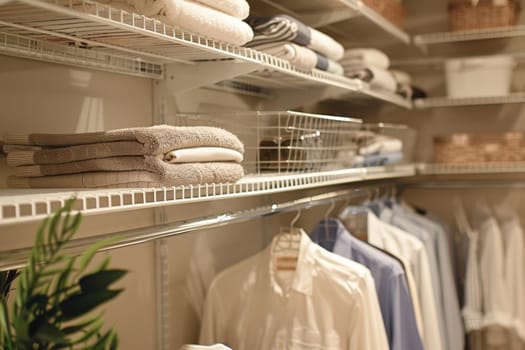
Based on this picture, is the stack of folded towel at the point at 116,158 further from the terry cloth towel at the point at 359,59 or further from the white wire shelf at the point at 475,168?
the white wire shelf at the point at 475,168

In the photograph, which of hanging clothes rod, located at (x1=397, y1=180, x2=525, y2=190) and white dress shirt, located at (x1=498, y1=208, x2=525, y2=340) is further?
hanging clothes rod, located at (x1=397, y1=180, x2=525, y2=190)

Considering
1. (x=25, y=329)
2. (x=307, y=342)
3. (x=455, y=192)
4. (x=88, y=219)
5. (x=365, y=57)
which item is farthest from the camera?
(x=455, y=192)

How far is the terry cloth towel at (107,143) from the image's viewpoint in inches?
44.0

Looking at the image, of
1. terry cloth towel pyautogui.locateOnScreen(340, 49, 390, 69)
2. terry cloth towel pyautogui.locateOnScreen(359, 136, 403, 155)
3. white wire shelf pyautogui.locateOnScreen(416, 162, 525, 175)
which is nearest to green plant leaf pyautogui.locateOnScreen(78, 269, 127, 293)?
terry cloth towel pyautogui.locateOnScreen(359, 136, 403, 155)

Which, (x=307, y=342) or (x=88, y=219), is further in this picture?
(x=307, y=342)

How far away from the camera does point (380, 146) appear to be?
7.57 ft

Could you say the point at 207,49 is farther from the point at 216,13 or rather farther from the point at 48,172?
the point at 48,172

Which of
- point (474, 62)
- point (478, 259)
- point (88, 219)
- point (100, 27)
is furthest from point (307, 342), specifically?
point (474, 62)

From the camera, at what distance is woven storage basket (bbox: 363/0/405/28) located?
7.81 ft

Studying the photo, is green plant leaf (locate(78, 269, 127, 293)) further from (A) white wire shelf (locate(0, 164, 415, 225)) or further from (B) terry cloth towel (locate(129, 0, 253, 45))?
(B) terry cloth towel (locate(129, 0, 253, 45))

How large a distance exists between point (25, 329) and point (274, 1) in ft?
5.11

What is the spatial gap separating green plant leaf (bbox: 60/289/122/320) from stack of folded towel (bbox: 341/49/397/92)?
162 centimetres

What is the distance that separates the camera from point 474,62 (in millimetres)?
2676

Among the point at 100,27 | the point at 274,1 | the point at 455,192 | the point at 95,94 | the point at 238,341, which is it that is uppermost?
the point at 274,1
